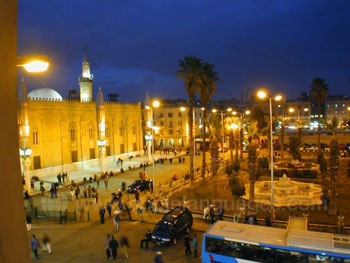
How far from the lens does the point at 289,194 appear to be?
86.9 feet

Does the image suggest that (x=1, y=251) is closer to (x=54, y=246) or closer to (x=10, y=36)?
(x=10, y=36)

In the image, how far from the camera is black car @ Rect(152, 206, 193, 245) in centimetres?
1684

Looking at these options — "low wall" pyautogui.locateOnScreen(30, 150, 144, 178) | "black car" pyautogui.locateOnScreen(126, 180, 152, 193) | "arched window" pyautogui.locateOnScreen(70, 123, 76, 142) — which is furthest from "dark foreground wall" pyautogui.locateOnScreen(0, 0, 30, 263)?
"arched window" pyautogui.locateOnScreen(70, 123, 76, 142)

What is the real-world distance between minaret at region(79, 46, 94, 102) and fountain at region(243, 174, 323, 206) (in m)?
35.3

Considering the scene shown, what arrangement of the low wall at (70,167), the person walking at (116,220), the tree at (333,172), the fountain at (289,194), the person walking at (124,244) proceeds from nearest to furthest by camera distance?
the person walking at (124,244) → the person walking at (116,220) → the tree at (333,172) → the fountain at (289,194) → the low wall at (70,167)

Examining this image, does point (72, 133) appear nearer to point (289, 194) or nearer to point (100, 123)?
point (100, 123)

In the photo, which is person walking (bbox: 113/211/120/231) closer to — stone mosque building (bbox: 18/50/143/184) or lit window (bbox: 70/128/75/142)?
stone mosque building (bbox: 18/50/143/184)

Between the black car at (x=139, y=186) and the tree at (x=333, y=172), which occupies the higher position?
the tree at (x=333, y=172)

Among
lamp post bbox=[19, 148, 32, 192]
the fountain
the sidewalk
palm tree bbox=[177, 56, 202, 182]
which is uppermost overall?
palm tree bbox=[177, 56, 202, 182]

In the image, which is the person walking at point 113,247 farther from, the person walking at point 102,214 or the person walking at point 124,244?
the person walking at point 102,214

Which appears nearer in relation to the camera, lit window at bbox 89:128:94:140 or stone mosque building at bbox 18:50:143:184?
stone mosque building at bbox 18:50:143:184

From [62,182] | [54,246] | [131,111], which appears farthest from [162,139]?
[54,246]

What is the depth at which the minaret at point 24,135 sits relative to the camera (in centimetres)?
3127

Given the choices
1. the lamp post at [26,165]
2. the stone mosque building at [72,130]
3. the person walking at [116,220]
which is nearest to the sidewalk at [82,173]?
the lamp post at [26,165]
